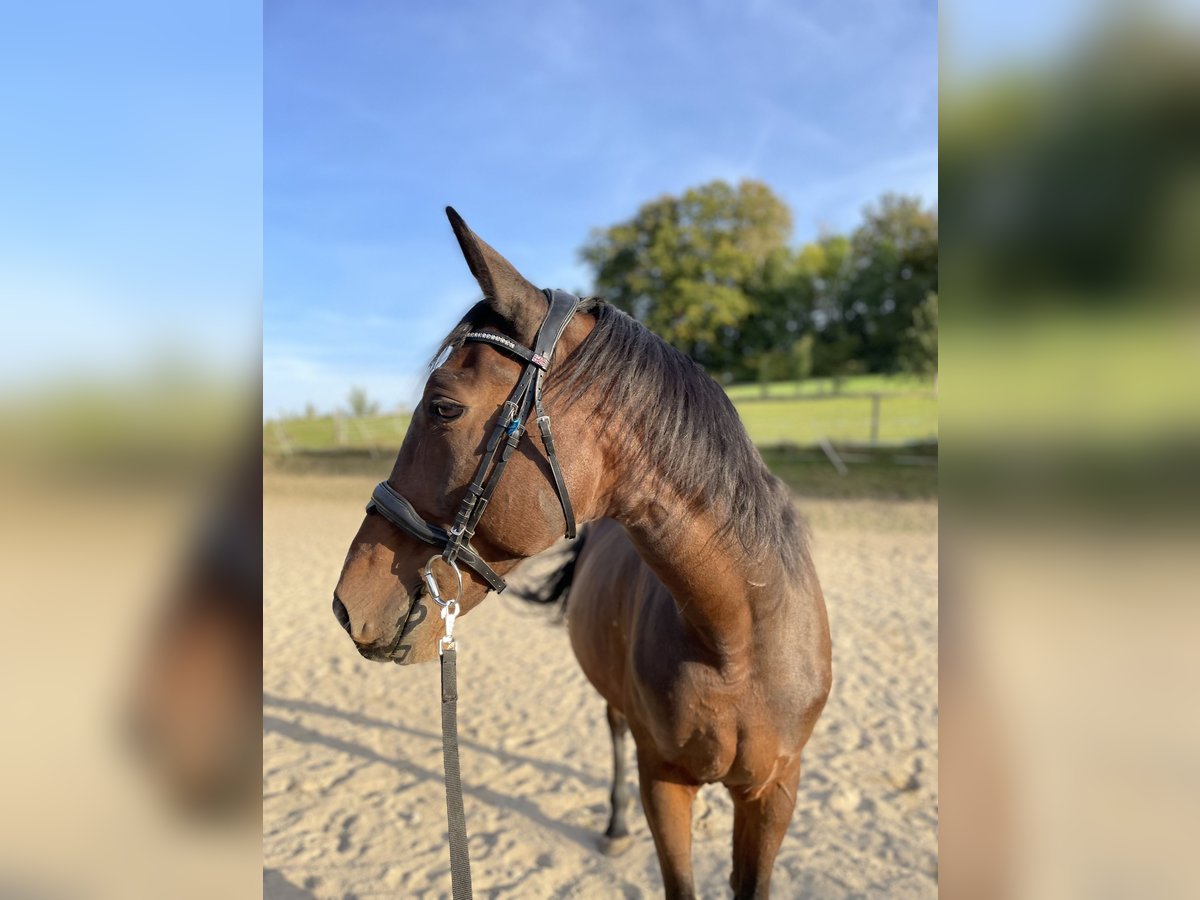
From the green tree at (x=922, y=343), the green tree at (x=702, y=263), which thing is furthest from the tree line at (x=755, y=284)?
the green tree at (x=922, y=343)

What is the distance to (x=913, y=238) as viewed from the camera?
862 inches

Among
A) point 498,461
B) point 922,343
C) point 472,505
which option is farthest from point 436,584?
point 922,343

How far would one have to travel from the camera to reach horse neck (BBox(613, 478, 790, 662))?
62.5 inches

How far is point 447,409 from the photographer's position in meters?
1.47

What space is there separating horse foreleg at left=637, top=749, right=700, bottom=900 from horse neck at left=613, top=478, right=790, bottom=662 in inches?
25.1

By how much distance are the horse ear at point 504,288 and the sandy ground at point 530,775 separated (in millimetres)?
3042

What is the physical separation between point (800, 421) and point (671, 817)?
19.6 metres
